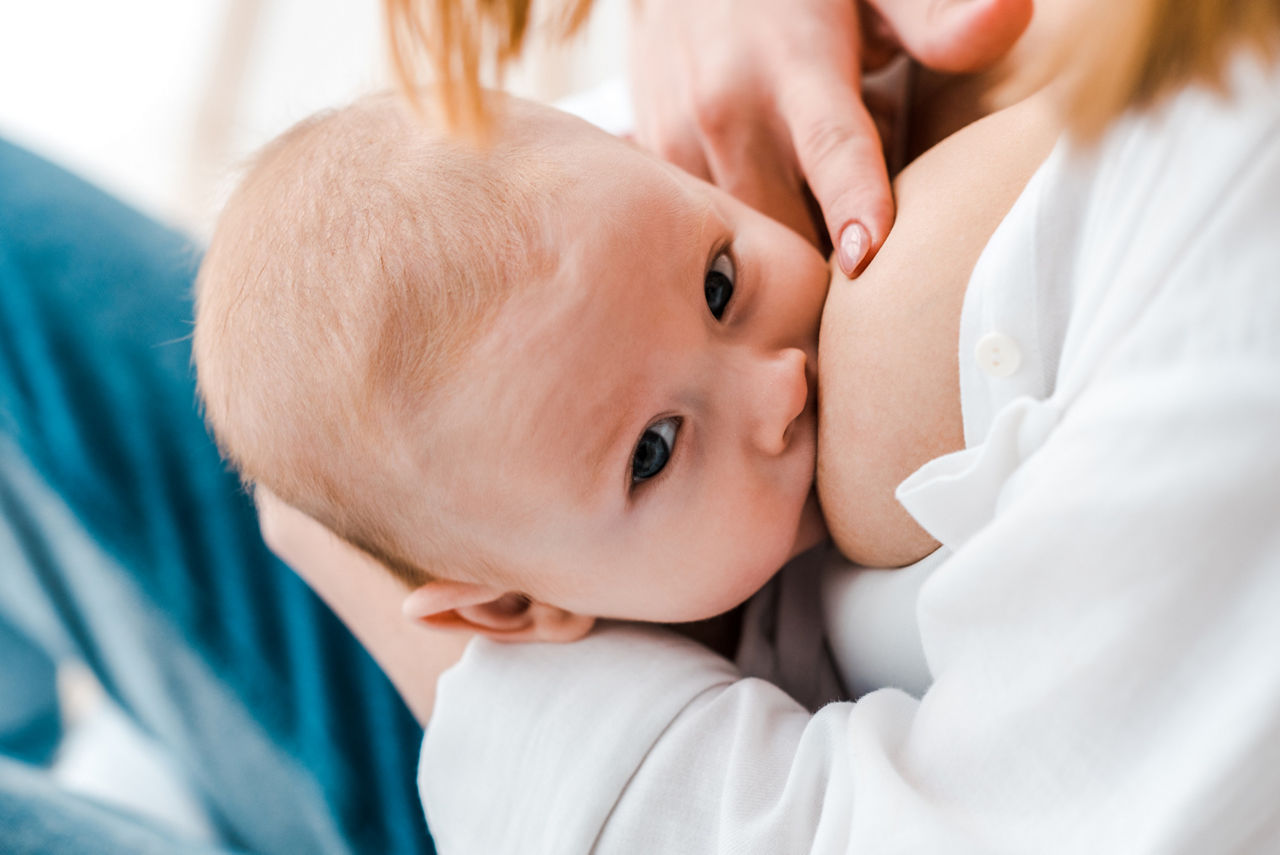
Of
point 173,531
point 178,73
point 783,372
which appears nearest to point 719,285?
point 783,372

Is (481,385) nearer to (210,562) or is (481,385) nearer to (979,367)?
(979,367)

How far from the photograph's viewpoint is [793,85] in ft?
2.81

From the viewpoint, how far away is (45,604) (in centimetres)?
128

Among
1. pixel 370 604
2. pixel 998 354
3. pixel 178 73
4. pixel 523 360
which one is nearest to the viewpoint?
A: pixel 998 354

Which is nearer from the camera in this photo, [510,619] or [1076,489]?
[1076,489]

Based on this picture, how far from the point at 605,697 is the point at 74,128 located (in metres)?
2.09

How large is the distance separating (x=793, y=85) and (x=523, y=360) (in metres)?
0.39

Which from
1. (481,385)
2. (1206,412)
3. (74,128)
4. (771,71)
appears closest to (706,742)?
(481,385)

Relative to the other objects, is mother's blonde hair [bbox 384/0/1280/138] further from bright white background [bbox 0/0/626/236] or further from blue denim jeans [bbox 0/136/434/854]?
bright white background [bbox 0/0/626/236]

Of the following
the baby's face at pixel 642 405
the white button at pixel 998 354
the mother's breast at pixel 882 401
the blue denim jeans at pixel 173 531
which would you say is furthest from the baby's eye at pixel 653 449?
the blue denim jeans at pixel 173 531

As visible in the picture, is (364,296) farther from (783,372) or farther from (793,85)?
(793,85)

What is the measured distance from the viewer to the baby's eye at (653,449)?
70 centimetres

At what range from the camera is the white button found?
0.52 m

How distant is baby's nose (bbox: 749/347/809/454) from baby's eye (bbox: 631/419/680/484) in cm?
6
